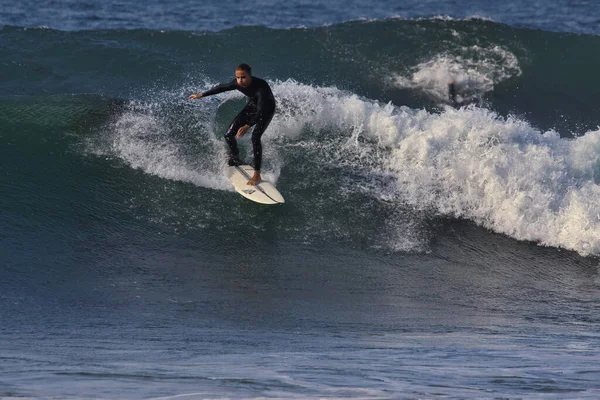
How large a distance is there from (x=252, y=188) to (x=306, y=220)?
81 centimetres

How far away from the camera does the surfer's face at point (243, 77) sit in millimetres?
10719

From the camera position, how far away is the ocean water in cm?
667

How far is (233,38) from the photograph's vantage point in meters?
17.9

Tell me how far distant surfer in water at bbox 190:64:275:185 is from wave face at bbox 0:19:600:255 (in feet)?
A: 2.61

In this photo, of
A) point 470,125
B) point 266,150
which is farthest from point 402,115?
point 266,150

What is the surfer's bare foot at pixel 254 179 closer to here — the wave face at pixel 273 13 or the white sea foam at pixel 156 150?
the white sea foam at pixel 156 150

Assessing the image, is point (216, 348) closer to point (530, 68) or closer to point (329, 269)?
point (329, 269)

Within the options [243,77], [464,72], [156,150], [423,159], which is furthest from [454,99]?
[243,77]

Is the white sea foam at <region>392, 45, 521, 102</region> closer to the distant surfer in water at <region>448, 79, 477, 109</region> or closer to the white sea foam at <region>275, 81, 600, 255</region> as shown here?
the distant surfer in water at <region>448, 79, 477, 109</region>

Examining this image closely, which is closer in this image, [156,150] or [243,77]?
[243,77]

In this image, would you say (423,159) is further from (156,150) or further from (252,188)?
(156,150)

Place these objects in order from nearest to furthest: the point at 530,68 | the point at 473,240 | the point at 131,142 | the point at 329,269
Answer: the point at 329,269
the point at 473,240
the point at 131,142
the point at 530,68

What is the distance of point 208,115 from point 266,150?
51.8 inches

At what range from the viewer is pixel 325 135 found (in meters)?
13.2
